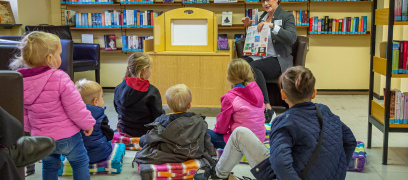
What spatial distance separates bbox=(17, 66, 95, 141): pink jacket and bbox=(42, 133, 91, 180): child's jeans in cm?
5

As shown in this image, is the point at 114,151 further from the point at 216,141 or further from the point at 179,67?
the point at 179,67

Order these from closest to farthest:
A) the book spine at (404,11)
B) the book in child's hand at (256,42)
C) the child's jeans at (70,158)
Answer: the child's jeans at (70,158)
the book spine at (404,11)
the book in child's hand at (256,42)

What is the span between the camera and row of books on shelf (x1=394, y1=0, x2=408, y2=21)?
304cm

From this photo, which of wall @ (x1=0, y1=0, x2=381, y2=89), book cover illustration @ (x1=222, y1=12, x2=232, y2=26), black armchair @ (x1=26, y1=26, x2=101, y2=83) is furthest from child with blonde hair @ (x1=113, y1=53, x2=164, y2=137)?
wall @ (x1=0, y1=0, x2=381, y2=89)

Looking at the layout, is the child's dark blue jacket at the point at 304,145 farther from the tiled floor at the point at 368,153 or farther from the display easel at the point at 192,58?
the display easel at the point at 192,58

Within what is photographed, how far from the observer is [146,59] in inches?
139

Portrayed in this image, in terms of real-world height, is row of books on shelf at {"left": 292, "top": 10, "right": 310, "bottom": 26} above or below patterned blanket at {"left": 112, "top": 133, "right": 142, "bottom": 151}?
above

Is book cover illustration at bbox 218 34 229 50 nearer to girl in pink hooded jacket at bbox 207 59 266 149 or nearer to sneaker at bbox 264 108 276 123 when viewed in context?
sneaker at bbox 264 108 276 123

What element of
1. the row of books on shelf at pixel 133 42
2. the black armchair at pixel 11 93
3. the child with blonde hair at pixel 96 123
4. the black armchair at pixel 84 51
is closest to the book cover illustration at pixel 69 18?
the black armchair at pixel 84 51

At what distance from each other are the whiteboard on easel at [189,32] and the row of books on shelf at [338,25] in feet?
7.03

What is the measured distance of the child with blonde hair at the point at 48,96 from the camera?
2152 millimetres

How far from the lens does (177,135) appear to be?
2.81 m

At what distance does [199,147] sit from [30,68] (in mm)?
1184

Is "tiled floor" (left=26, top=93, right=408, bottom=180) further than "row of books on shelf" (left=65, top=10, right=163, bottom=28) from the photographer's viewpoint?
No
